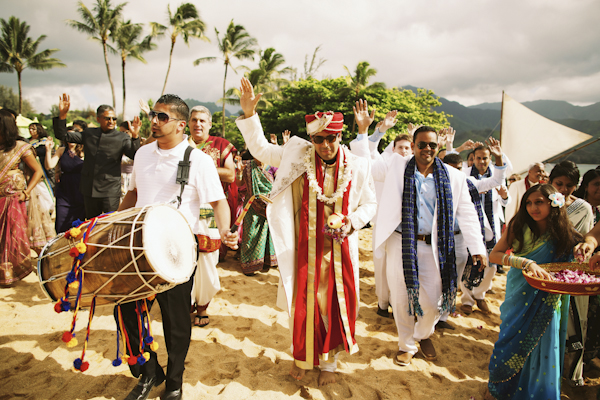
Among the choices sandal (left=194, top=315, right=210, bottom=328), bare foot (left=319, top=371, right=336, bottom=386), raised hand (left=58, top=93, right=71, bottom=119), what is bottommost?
bare foot (left=319, top=371, right=336, bottom=386)

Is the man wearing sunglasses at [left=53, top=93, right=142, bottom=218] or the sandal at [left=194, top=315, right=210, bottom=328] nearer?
the sandal at [left=194, top=315, right=210, bottom=328]

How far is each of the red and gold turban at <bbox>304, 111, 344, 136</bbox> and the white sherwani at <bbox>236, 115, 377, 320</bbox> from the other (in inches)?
9.5

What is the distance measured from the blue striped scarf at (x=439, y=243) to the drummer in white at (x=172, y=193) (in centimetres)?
165

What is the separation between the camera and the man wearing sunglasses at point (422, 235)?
3.00m

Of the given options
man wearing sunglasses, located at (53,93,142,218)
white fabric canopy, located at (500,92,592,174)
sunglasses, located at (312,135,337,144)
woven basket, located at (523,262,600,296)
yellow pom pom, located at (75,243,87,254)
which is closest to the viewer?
yellow pom pom, located at (75,243,87,254)

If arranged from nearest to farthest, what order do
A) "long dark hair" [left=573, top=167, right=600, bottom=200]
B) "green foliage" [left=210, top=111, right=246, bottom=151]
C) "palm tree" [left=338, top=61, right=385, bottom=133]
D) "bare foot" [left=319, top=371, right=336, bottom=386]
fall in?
"bare foot" [left=319, top=371, right=336, bottom=386]
"long dark hair" [left=573, top=167, right=600, bottom=200]
"palm tree" [left=338, top=61, right=385, bottom=133]
"green foliage" [left=210, top=111, right=246, bottom=151]

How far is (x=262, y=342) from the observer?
331cm

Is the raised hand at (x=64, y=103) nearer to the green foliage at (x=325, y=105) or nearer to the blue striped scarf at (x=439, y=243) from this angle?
the blue striped scarf at (x=439, y=243)

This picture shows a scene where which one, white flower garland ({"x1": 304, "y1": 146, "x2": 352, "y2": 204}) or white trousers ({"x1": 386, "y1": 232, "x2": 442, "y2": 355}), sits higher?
white flower garland ({"x1": 304, "y1": 146, "x2": 352, "y2": 204})

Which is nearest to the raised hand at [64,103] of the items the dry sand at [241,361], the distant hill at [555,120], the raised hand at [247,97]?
the dry sand at [241,361]

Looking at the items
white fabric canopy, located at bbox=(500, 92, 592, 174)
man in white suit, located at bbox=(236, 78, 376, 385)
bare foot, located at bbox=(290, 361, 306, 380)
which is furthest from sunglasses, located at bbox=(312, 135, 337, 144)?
white fabric canopy, located at bbox=(500, 92, 592, 174)

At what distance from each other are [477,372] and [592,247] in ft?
5.03

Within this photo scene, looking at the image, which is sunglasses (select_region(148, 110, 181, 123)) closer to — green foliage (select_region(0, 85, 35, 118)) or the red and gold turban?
the red and gold turban

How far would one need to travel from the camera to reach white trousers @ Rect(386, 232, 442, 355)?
9.92 ft
